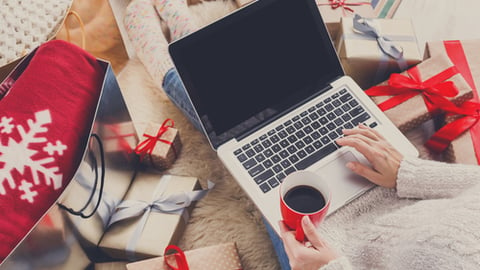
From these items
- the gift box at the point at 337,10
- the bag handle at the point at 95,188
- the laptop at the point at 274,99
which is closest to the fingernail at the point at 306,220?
the laptop at the point at 274,99

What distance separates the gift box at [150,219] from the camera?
0.84 meters

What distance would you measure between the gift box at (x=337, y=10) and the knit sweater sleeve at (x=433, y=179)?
0.54 meters

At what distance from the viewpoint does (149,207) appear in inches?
34.5

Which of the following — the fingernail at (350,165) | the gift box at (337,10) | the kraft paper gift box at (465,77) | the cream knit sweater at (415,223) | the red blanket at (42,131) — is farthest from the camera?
the gift box at (337,10)

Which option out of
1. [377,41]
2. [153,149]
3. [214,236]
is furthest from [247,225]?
[377,41]

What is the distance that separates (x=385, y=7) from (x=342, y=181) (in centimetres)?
85

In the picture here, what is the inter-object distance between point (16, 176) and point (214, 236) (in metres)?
0.46

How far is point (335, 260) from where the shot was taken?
562mm

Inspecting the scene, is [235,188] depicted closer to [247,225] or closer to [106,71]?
[247,225]

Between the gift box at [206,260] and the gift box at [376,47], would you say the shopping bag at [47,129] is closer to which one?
the gift box at [206,260]

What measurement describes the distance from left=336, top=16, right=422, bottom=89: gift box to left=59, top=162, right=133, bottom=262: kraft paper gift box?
61 centimetres

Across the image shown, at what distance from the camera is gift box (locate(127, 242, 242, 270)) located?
0.78 metres

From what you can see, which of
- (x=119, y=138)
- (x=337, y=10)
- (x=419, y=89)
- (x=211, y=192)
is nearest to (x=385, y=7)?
(x=337, y=10)

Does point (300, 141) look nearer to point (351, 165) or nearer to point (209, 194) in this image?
point (351, 165)
